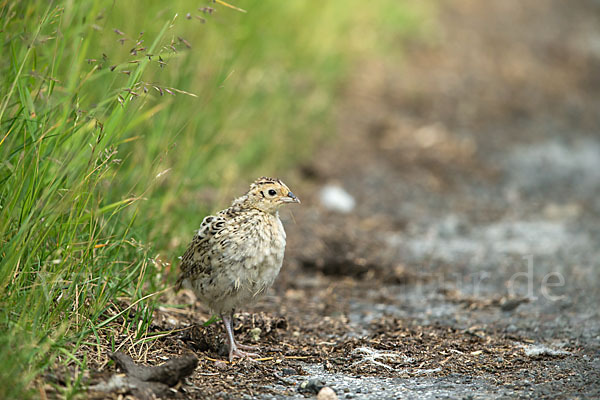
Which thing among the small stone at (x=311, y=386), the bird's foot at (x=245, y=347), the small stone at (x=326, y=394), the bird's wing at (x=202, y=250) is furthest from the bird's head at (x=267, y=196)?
the small stone at (x=326, y=394)

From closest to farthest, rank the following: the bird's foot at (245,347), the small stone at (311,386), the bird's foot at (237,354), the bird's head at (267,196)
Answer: the small stone at (311,386) → the bird's foot at (237,354) → the bird's foot at (245,347) → the bird's head at (267,196)

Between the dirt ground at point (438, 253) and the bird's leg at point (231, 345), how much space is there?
67 millimetres

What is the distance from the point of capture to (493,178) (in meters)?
8.59

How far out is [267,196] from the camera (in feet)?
14.8

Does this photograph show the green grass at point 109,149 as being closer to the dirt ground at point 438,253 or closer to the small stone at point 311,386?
the dirt ground at point 438,253

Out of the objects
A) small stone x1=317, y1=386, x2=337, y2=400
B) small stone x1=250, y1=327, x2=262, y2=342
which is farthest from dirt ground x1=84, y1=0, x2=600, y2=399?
small stone x1=317, y1=386, x2=337, y2=400

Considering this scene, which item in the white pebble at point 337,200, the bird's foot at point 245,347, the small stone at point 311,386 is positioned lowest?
the bird's foot at point 245,347

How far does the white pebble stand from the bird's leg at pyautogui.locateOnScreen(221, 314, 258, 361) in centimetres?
321

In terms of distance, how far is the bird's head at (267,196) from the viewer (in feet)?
14.7

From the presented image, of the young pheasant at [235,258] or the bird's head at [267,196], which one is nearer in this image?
the young pheasant at [235,258]

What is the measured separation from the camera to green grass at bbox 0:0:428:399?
3496 mm

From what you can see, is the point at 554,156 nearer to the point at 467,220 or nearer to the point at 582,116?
the point at 582,116

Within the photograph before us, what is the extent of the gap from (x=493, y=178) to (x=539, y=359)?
465 centimetres

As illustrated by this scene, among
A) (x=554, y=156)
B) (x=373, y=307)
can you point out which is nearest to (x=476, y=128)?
(x=554, y=156)
